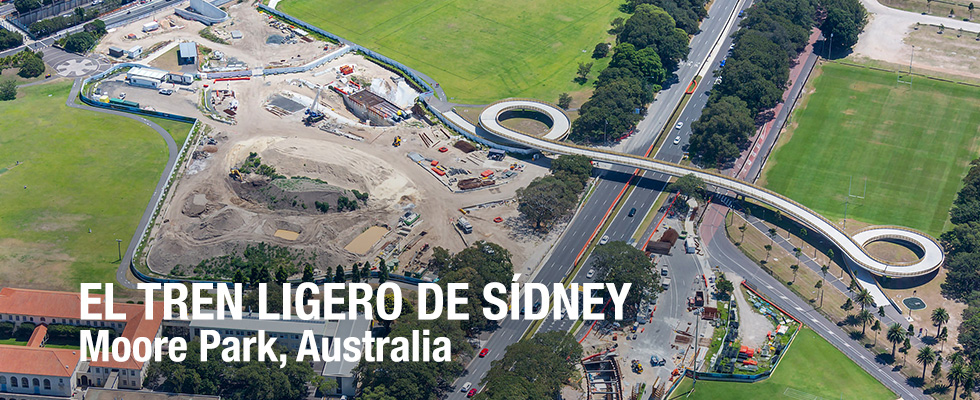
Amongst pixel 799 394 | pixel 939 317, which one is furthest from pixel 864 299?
pixel 799 394

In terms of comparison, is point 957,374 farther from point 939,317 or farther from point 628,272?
point 628,272

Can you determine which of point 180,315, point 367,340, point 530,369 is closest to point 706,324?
point 530,369

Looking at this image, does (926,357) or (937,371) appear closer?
(926,357)

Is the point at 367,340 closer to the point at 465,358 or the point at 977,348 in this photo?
the point at 465,358

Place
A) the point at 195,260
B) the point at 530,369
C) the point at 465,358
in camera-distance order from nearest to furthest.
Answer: the point at 530,369, the point at 465,358, the point at 195,260

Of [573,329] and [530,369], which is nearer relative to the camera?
[530,369]

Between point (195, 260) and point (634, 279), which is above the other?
point (634, 279)

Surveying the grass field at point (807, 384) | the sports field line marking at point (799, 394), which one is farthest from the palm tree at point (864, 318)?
the sports field line marking at point (799, 394)
